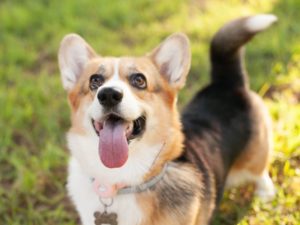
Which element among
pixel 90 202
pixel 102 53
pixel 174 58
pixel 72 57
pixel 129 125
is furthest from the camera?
pixel 102 53

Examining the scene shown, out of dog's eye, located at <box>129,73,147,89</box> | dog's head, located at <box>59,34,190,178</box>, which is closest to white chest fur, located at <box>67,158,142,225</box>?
dog's head, located at <box>59,34,190,178</box>

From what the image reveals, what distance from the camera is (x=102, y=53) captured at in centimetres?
479

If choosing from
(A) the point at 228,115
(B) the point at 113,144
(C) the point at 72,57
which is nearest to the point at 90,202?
(B) the point at 113,144

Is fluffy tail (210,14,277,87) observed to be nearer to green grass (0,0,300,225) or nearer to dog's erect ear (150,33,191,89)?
dog's erect ear (150,33,191,89)

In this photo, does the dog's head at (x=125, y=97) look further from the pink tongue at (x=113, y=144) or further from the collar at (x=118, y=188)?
the collar at (x=118, y=188)

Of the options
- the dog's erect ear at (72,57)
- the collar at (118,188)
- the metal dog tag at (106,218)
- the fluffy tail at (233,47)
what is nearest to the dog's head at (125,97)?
the dog's erect ear at (72,57)

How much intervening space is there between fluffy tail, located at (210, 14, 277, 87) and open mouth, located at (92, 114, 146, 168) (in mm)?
998

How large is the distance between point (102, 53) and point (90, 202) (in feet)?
8.06

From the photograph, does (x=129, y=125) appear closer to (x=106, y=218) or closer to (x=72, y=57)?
(x=106, y=218)

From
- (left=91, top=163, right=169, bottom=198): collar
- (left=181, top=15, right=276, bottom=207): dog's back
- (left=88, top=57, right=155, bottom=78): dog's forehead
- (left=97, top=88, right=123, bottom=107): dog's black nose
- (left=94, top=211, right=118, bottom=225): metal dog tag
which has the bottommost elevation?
(left=94, top=211, right=118, bottom=225): metal dog tag

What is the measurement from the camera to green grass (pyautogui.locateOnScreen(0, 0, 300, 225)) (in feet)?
10.9

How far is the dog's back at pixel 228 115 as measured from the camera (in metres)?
2.98

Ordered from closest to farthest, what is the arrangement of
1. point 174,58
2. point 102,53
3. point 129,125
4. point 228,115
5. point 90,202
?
point 129,125
point 90,202
point 174,58
point 228,115
point 102,53

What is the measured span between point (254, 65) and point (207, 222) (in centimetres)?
206
